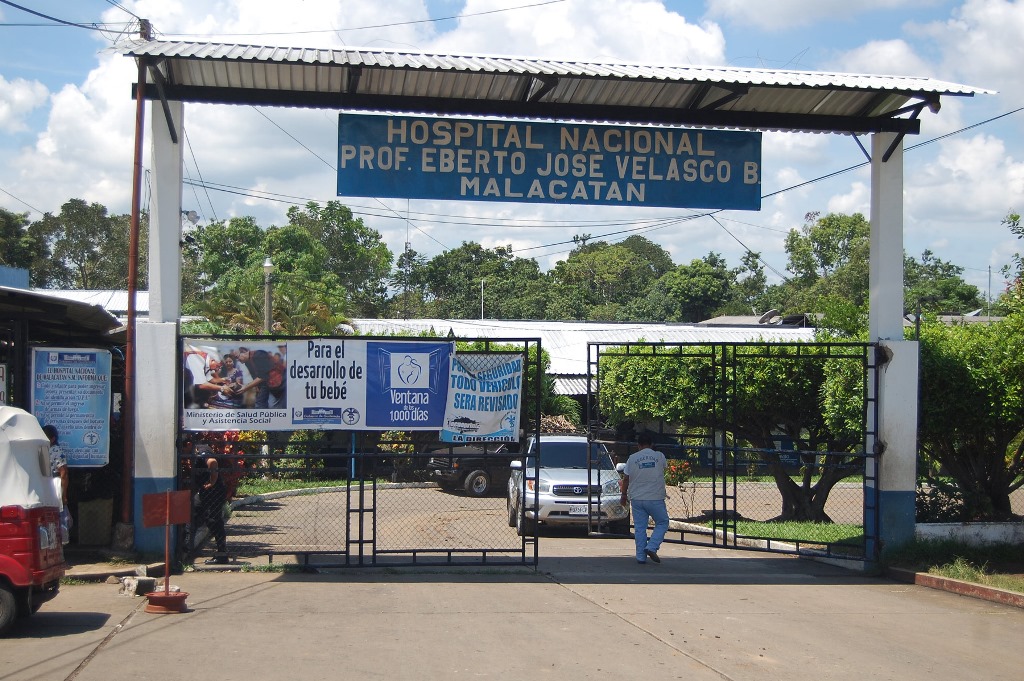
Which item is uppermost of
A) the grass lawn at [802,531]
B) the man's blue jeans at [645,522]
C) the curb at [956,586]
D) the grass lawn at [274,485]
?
the man's blue jeans at [645,522]

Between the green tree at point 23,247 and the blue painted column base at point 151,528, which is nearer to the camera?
the blue painted column base at point 151,528

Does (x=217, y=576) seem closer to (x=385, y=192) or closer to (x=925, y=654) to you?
(x=385, y=192)

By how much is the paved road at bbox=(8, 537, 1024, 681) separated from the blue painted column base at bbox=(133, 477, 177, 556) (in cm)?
57

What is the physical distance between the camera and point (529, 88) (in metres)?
11.5

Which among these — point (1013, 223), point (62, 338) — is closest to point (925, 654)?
point (1013, 223)

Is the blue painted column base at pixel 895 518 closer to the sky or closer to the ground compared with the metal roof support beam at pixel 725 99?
closer to the ground

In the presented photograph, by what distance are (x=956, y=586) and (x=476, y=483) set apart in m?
12.7

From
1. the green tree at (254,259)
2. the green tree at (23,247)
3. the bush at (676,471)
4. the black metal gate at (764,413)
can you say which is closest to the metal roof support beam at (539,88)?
the black metal gate at (764,413)

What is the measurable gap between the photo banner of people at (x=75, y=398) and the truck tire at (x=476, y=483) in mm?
11471

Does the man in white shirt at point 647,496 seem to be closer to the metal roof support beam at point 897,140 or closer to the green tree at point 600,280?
the metal roof support beam at point 897,140

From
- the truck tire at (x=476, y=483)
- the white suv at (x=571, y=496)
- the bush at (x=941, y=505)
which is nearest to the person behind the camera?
the bush at (x=941, y=505)

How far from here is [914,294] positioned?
187ft

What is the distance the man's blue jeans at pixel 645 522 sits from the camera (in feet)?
40.2

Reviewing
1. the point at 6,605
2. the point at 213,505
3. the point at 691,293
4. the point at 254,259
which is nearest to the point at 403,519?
the point at 213,505
